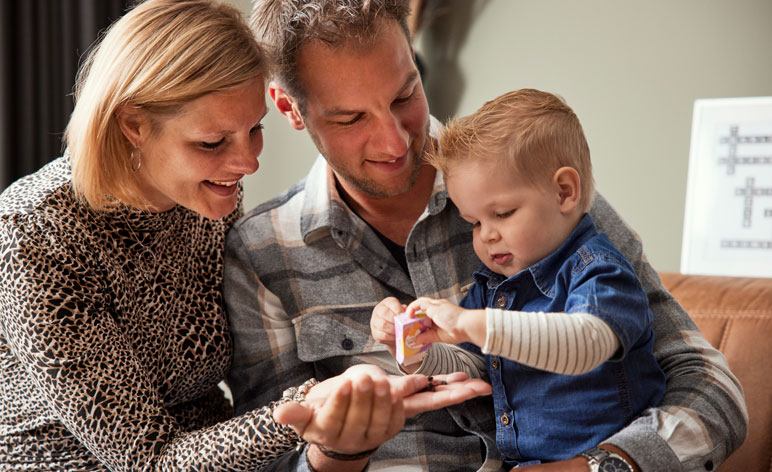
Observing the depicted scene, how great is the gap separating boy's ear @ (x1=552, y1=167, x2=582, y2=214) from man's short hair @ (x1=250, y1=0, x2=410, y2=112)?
1.66 feet

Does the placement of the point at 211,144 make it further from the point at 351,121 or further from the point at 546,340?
the point at 546,340

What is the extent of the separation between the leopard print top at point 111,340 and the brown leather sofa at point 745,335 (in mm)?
1060

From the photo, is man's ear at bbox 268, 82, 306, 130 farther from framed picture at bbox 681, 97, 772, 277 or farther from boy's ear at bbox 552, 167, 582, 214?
framed picture at bbox 681, 97, 772, 277

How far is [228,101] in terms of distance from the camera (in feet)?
4.48

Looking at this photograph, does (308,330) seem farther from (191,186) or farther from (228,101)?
(228,101)

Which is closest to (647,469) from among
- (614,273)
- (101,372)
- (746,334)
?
(614,273)

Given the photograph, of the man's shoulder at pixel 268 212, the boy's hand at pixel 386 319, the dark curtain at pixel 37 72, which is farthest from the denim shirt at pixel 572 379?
the dark curtain at pixel 37 72

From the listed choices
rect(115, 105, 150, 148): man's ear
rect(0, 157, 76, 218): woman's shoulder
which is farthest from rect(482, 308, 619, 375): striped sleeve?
rect(0, 157, 76, 218): woman's shoulder

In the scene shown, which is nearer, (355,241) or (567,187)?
(567,187)

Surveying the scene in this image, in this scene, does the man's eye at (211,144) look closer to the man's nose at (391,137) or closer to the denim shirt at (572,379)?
the man's nose at (391,137)

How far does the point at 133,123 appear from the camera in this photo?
1.40 metres

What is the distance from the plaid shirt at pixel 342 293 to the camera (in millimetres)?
1499

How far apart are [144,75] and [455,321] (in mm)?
732

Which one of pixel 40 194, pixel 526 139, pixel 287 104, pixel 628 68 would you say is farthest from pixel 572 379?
pixel 628 68
